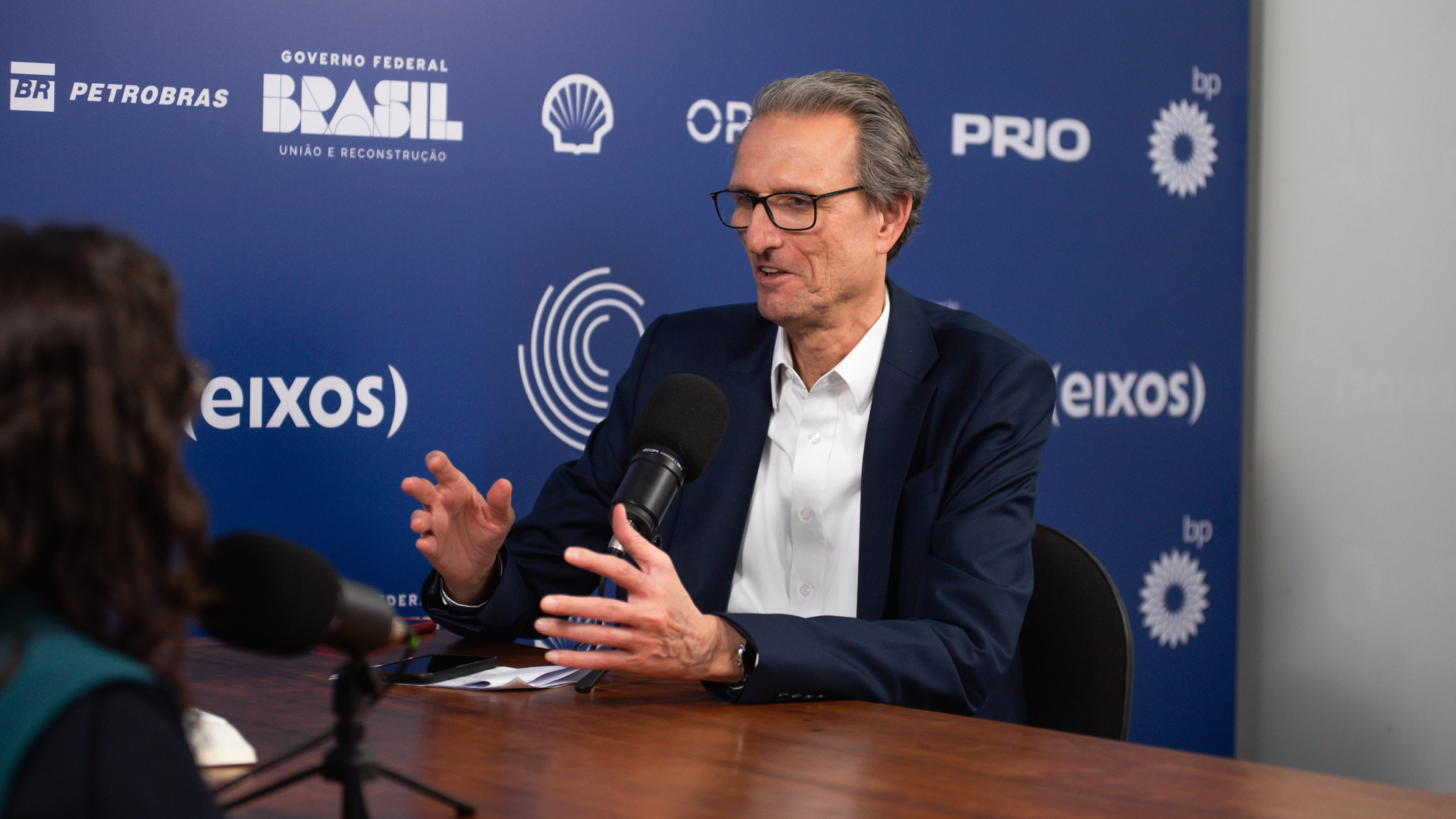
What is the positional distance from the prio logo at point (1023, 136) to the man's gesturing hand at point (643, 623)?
70.5 inches

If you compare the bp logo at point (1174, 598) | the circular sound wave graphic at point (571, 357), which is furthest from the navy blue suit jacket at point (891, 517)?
the bp logo at point (1174, 598)

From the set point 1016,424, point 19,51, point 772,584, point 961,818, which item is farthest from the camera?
point 19,51

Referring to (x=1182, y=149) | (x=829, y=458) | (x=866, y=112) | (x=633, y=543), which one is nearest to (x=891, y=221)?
(x=866, y=112)

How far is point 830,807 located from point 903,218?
1.33 meters

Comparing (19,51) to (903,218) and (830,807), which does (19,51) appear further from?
(830,807)

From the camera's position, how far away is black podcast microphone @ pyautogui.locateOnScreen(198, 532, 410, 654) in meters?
0.79

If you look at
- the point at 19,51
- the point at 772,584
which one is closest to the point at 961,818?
the point at 772,584

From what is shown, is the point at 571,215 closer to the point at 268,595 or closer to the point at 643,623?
the point at 643,623

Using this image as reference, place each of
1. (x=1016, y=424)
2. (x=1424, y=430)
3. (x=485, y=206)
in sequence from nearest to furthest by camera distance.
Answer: (x=1016, y=424) → (x=485, y=206) → (x=1424, y=430)

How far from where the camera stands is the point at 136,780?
634 mm

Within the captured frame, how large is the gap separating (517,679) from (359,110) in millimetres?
1344

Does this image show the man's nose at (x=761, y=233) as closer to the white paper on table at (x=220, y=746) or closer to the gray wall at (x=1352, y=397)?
the white paper on table at (x=220, y=746)

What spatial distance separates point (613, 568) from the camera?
135 cm

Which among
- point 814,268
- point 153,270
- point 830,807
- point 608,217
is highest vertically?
point 608,217
